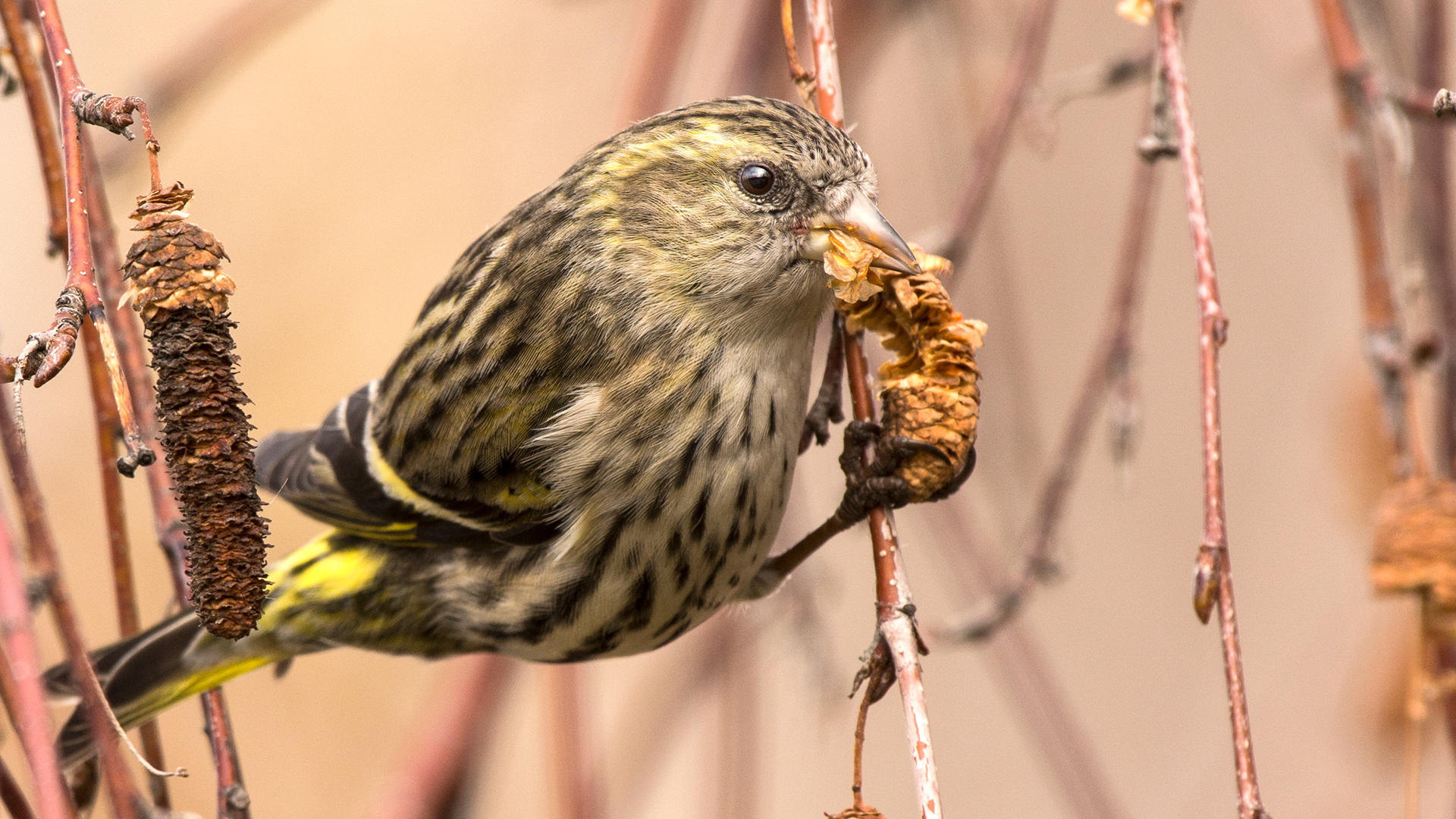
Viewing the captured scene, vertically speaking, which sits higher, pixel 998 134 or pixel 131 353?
pixel 998 134

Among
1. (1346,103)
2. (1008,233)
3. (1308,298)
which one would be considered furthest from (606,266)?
(1308,298)

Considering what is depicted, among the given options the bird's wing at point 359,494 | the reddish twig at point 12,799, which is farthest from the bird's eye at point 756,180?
the reddish twig at point 12,799

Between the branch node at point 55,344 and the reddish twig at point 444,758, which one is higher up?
the branch node at point 55,344

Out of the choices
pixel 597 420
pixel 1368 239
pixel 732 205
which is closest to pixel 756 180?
pixel 732 205

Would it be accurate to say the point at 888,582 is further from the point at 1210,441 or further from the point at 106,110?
the point at 106,110

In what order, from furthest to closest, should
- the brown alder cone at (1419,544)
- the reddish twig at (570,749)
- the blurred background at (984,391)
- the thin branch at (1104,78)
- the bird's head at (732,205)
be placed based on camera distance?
the blurred background at (984,391) < the thin branch at (1104,78) < the reddish twig at (570,749) < the bird's head at (732,205) < the brown alder cone at (1419,544)

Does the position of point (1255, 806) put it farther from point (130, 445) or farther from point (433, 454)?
point (433, 454)

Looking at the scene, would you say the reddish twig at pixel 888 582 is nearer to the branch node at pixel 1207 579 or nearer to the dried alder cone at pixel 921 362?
the dried alder cone at pixel 921 362

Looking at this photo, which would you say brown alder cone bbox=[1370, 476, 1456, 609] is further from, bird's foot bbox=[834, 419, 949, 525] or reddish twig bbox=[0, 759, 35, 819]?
reddish twig bbox=[0, 759, 35, 819]
